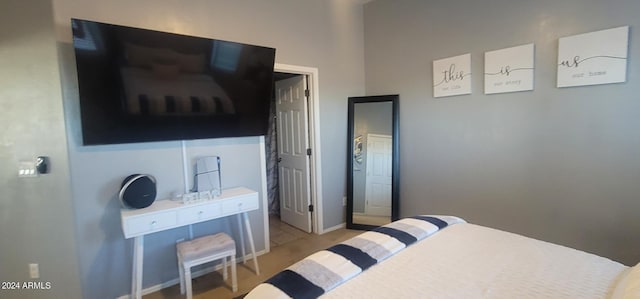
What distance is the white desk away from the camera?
82.0 inches

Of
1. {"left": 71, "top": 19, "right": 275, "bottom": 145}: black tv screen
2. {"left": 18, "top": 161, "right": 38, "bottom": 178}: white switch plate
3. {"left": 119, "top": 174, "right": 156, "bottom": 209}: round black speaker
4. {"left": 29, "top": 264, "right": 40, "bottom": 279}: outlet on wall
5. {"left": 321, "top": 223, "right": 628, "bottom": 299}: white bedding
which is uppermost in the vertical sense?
{"left": 71, "top": 19, "right": 275, "bottom": 145}: black tv screen

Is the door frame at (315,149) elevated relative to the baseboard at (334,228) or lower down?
elevated

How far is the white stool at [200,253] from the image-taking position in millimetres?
2211

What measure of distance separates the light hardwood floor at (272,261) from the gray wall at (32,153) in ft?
2.52

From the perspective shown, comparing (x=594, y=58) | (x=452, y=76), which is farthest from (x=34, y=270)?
(x=594, y=58)

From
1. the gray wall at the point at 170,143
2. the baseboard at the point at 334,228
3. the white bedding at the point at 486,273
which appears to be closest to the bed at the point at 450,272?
the white bedding at the point at 486,273

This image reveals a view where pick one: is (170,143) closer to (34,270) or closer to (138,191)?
(138,191)

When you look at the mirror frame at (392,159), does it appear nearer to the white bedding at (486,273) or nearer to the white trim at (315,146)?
the white trim at (315,146)

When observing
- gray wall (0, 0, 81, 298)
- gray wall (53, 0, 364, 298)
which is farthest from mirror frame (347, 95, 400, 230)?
gray wall (0, 0, 81, 298)

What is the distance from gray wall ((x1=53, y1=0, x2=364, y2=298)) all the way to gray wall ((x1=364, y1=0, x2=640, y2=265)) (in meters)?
0.78

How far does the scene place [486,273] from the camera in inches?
52.2

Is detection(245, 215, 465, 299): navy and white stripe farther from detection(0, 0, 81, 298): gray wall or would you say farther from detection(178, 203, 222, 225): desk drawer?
detection(0, 0, 81, 298): gray wall

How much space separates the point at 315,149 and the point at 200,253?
1.73 m

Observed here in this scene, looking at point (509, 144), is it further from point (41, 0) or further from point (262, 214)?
point (41, 0)
